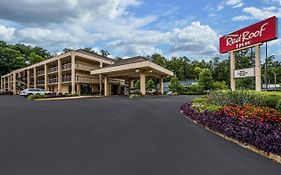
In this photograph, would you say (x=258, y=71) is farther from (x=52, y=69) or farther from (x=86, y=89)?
(x=52, y=69)

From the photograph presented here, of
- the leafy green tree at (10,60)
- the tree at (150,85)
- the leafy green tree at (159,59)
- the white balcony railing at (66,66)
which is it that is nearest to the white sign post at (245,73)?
the white balcony railing at (66,66)

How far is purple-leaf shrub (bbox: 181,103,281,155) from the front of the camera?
5.32m

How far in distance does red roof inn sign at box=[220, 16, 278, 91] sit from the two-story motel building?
1039cm

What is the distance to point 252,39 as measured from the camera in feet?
50.1

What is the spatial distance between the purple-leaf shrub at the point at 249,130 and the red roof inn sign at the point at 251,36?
8761mm

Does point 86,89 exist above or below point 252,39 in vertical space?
below

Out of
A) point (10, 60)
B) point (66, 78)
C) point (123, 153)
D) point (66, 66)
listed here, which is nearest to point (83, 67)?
point (66, 66)

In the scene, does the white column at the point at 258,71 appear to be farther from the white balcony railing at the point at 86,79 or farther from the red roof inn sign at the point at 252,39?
the white balcony railing at the point at 86,79

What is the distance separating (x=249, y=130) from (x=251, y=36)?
37.0ft

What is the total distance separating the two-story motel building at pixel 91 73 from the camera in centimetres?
2903

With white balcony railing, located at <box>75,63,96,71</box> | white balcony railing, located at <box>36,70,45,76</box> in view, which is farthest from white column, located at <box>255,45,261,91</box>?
white balcony railing, located at <box>36,70,45,76</box>

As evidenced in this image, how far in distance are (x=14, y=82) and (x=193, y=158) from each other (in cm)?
6040

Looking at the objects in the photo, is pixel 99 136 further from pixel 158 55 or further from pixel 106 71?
pixel 158 55

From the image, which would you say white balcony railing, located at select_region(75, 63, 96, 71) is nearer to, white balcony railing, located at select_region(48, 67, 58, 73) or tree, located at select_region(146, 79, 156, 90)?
white balcony railing, located at select_region(48, 67, 58, 73)
